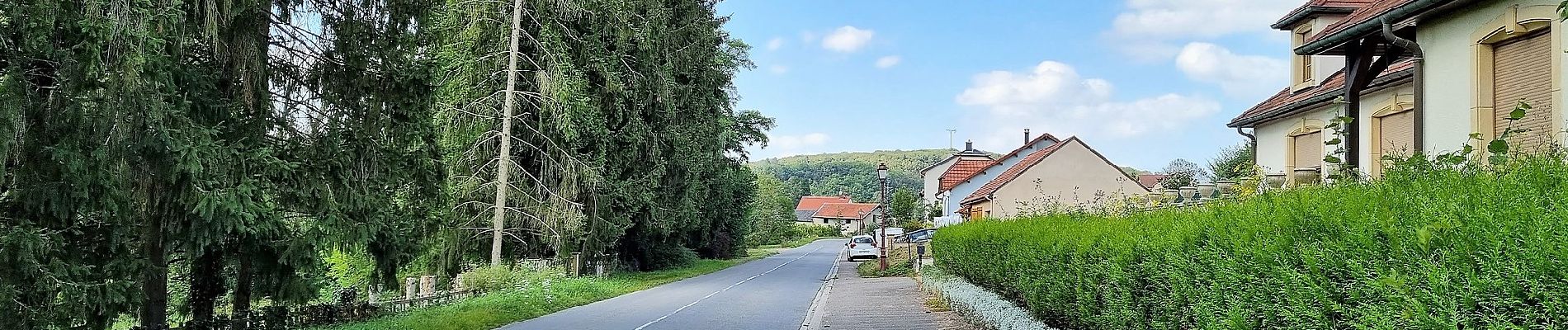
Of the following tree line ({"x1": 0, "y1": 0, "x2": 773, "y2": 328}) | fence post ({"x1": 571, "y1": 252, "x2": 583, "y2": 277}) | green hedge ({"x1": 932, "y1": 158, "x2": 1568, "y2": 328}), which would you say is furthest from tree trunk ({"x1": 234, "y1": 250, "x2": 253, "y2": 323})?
fence post ({"x1": 571, "y1": 252, "x2": 583, "y2": 277})

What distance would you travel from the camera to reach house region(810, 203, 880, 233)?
150 m

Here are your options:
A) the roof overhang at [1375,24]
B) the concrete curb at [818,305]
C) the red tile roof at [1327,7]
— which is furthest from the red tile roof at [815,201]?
the roof overhang at [1375,24]

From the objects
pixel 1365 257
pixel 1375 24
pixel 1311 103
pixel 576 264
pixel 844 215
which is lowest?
pixel 576 264

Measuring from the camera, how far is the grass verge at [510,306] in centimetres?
1636

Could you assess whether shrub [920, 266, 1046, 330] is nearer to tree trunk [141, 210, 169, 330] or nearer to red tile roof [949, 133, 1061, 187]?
tree trunk [141, 210, 169, 330]

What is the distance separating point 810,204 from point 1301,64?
154224 mm

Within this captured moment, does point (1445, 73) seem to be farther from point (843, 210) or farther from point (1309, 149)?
point (843, 210)

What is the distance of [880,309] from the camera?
2006 centimetres

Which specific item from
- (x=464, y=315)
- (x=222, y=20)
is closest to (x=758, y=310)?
(x=464, y=315)

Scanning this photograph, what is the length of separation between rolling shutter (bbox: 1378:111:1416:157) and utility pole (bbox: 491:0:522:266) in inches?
813

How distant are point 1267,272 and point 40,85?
10.3 metres

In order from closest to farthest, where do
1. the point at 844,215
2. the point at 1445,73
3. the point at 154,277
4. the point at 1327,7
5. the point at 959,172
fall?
the point at 1445,73, the point at 154,277, the point at 1327,7, the point at 959,172, the point at 844,215

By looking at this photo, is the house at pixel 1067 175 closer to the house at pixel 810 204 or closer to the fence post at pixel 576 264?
the fence post at pixel 576 264

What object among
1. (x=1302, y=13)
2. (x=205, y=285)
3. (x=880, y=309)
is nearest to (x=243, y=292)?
(x=205, y=285)
